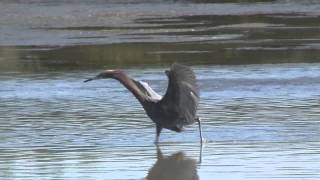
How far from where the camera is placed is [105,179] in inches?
393

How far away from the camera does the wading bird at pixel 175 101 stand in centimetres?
1171

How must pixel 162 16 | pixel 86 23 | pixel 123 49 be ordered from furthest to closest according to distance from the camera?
pixel 162 16, pixel 86 23, pixel 123 49

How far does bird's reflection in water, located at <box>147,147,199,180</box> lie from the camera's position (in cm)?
1027

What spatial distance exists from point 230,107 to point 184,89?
8.89 ft

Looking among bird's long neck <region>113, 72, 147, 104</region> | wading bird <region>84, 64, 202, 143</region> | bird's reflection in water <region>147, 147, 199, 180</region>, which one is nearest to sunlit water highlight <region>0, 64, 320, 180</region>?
bird's reflection in water <region>147, 147, 199, 180</region>

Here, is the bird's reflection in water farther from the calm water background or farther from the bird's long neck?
the bird's long neck

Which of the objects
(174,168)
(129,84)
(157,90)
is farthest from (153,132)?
(157,90)

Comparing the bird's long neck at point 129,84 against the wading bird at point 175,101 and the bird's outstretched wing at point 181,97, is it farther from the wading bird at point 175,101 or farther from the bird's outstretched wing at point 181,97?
the bird's outstretched wing at point 181,97

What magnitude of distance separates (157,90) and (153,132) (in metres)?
4.26

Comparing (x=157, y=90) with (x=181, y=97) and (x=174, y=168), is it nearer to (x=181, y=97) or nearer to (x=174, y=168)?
(x=181, y=97)

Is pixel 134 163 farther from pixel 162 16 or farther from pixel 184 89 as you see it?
pixel 162 16

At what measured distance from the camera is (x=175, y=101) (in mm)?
11758

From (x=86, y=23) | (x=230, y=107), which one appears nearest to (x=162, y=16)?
(x=86, y=23)

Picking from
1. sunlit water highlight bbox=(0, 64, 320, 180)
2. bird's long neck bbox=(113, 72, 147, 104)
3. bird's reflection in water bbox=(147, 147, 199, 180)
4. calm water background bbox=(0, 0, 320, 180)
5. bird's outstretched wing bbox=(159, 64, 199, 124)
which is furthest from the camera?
bird's long neck bbox=(113, 72, 147, 104)
